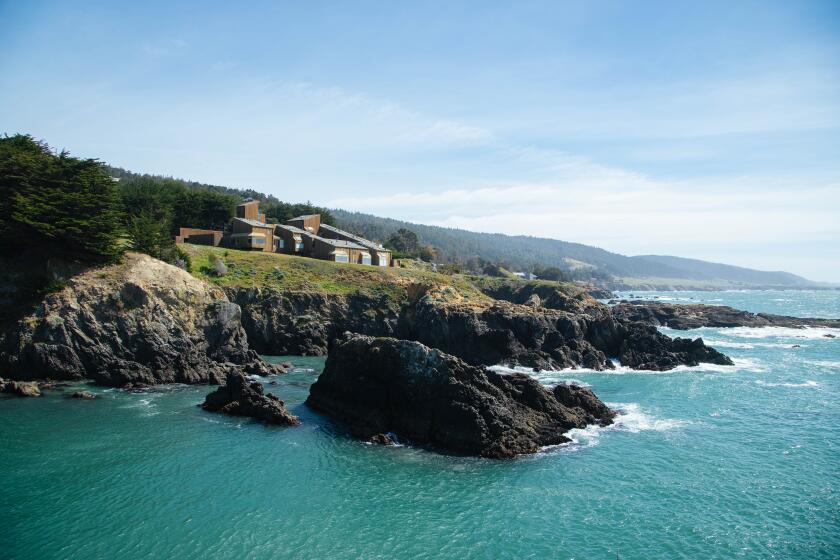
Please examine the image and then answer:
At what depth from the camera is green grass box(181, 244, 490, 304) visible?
2549 inches

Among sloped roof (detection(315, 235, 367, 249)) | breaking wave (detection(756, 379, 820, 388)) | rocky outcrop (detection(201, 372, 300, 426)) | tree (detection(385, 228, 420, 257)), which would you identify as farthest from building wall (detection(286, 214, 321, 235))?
breaking wave (detection(756, 379, 820, 388))

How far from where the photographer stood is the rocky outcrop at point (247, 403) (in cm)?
3494

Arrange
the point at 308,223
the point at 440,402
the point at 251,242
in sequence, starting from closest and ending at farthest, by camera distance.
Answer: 1. the point at 440,402
2. the point at 251,242
3. the point at 308,223

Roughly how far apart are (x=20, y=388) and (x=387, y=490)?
101ft

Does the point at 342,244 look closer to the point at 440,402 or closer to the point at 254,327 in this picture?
the point at 254,327

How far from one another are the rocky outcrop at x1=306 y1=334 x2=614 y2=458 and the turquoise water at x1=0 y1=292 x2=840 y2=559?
4.73 feet

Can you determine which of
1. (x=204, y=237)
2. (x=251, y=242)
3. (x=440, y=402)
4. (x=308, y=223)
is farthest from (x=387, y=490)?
(x=308, y=223)

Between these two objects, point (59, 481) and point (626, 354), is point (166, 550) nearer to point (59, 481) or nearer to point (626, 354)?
point (59, 481)

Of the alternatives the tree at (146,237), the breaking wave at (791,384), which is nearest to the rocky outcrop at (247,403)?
the tree at (146,237)

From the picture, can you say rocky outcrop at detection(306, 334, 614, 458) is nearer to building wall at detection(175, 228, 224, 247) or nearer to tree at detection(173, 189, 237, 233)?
building wall at detection(175, 228, 224, 247)

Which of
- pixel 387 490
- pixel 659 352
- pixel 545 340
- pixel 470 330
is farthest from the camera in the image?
pixel 470 330

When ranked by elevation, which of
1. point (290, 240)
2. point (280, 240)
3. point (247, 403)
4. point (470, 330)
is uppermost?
point (290, 240)

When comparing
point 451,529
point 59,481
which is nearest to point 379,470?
point 451,529

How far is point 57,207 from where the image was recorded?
150ft
